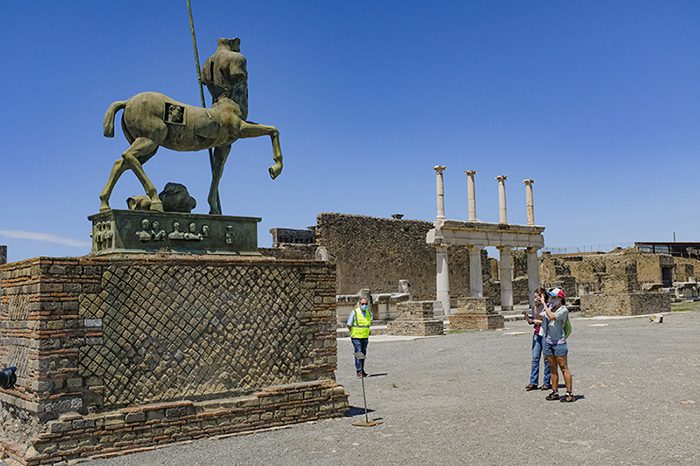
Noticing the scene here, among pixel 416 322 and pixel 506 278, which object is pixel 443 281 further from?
pixel 416 322

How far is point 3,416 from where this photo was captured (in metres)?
6.22

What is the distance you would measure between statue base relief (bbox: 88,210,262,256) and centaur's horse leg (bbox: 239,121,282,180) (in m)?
0.68

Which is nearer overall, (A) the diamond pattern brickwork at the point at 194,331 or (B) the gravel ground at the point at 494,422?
(B) the gravel ground at the point at 494,422

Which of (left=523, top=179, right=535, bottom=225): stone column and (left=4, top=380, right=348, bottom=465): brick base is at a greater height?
(left=523, top=179, right=535, bottom=225): stone column

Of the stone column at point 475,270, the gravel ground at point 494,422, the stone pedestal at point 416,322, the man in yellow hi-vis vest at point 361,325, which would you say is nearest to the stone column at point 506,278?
the stone column at point 475,270

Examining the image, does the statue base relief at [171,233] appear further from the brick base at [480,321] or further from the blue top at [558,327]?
the brick base at [480,321]

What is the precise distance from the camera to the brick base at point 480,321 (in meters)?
20.3

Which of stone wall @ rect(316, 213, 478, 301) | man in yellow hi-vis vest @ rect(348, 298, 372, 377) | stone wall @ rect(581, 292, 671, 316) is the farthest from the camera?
stone wall @ rect(316, 213, 478, 301)

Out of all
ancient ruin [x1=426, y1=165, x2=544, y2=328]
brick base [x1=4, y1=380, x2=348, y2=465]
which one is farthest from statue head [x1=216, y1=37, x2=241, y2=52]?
ancient ruin [x1=426, y1=165, x2=544, y2=328]

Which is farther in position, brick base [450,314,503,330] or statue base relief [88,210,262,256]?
brick base [450,314,503,330]

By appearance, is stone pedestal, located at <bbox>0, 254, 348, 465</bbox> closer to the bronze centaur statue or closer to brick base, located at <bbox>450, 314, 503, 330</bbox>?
the bronze centaur statue

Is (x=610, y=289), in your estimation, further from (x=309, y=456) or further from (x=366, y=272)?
(x=309, y=456)

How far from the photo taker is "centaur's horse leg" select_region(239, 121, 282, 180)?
732 cm

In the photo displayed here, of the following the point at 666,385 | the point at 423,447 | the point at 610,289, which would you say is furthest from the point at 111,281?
the point at 610,289
